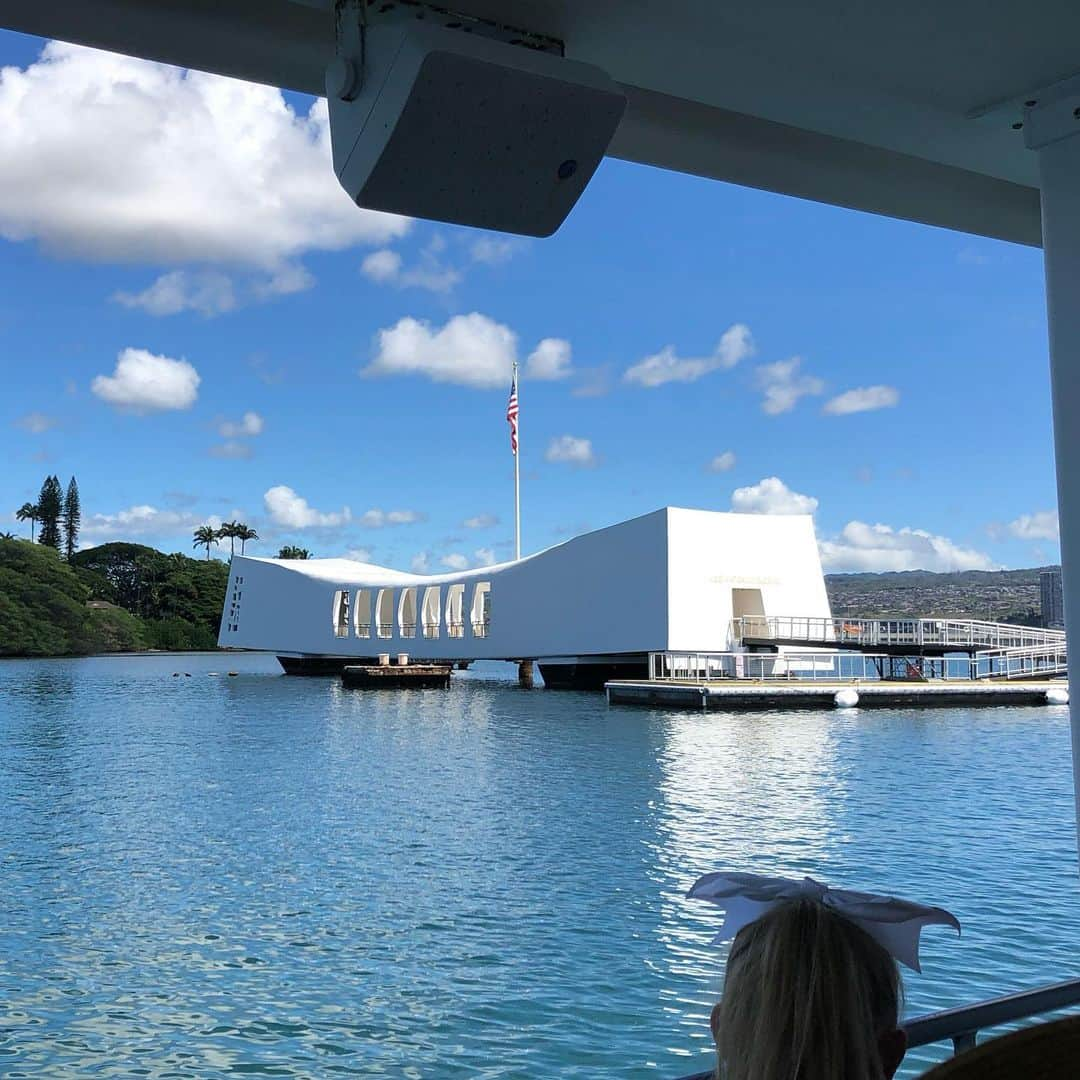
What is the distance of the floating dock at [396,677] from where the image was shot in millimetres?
30391

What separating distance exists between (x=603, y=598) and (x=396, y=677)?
6.32m

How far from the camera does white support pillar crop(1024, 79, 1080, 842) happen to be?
1.94 meters

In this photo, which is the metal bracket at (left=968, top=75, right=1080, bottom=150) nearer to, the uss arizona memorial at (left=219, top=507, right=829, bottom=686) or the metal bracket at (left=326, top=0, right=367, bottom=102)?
the metal bracket at (left=326, top=0, right=367, bottom=102)

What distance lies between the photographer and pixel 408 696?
27.6 m

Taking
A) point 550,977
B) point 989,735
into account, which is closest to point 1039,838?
point 550,977

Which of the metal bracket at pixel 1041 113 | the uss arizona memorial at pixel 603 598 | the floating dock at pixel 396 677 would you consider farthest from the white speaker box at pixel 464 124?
the floating dock at pixel 396 677

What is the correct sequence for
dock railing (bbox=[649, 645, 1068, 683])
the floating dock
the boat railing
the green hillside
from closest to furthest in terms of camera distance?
1. the boat railing
2. dock railing (bbox=[649, 645, 1068, 683])
3. the floating dock
4. the green hillside

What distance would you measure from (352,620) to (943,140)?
35395mm

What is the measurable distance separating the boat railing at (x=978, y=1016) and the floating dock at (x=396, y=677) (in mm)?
29378

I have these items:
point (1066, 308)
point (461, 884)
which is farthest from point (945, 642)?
point (1066, 308)

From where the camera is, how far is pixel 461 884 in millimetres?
7449

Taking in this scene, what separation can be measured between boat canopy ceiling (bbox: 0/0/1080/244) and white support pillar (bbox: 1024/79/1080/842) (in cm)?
6

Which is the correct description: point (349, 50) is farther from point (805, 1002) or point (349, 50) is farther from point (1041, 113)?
point (805, 1002)

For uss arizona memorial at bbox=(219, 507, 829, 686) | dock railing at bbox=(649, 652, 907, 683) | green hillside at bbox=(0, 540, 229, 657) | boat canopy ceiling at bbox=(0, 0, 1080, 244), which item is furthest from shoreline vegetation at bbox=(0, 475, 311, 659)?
boat canopy ceiling at bbox=(0, 0, 1080, 244)
